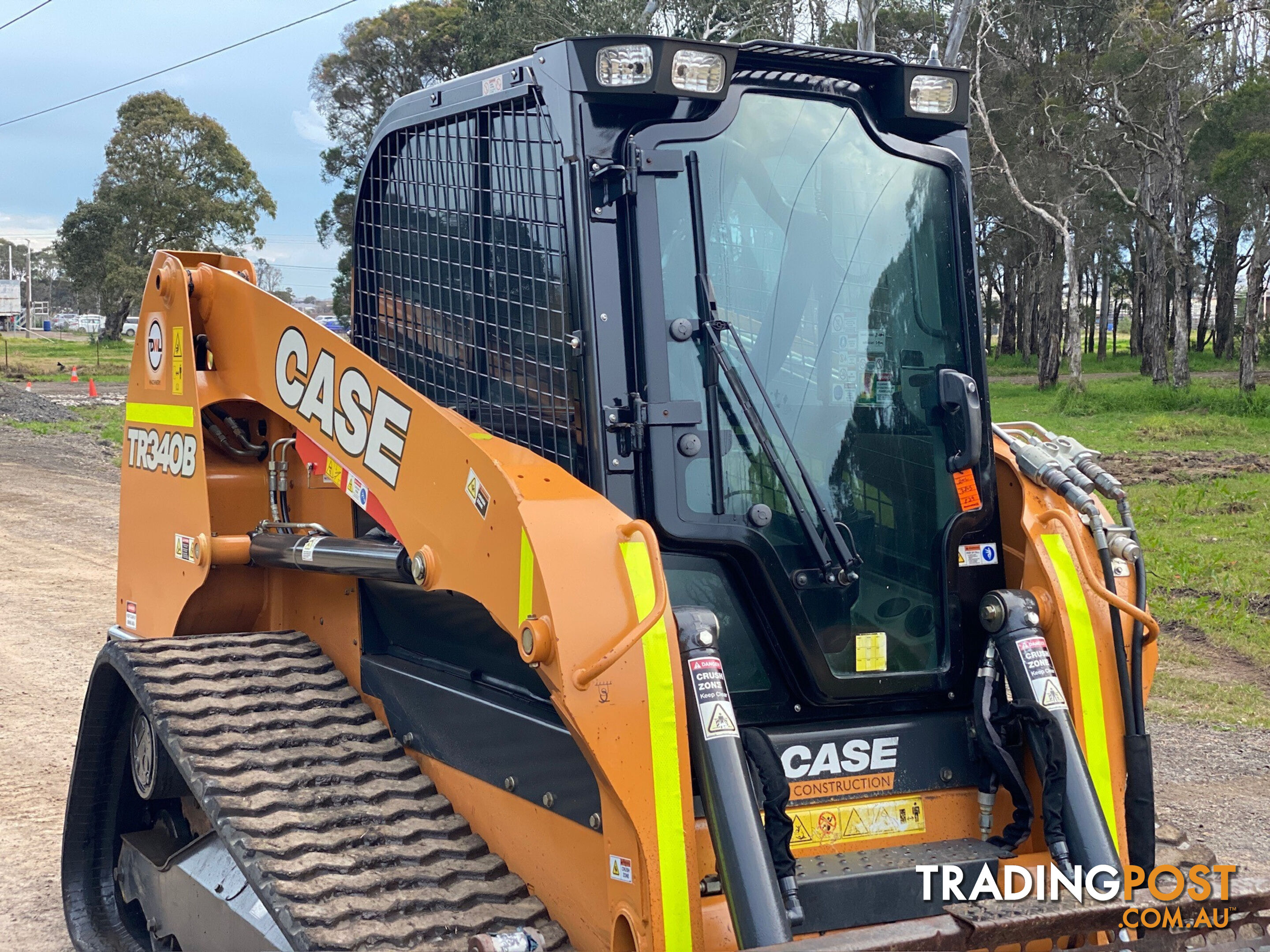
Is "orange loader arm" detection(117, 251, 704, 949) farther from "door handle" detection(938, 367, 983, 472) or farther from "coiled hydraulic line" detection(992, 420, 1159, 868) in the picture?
"coiled hydraulic line" detection(992, 420, 1159, 868)

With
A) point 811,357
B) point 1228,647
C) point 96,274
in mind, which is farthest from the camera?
point 96,274

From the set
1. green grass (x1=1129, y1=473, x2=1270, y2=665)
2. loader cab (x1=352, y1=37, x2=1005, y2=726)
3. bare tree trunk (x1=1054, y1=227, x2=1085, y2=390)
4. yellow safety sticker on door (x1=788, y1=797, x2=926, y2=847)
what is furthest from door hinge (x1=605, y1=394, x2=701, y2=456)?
bare tree trunk (x1=1054, y1=227, x2=1085, y2=390)

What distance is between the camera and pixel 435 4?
132 feet

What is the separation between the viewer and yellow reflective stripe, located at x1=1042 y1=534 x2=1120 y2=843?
9.99ft

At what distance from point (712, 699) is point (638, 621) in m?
0.25

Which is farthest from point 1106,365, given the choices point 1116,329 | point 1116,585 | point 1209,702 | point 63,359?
point 1116,585

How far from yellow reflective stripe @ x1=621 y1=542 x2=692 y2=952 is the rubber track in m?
0.41

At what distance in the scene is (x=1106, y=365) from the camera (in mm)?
46875

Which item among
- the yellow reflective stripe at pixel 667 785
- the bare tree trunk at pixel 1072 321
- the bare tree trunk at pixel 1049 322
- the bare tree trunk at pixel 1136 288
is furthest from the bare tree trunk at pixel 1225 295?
the yellow reflective stripe at pixel 667 785

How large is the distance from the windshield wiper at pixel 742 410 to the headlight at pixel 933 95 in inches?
26.2

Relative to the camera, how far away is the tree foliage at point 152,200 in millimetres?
50438

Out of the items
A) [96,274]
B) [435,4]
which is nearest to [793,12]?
[435,4]

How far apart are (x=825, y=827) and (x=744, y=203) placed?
1514 mm

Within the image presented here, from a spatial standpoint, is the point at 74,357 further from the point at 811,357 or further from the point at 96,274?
the point at 811,357
